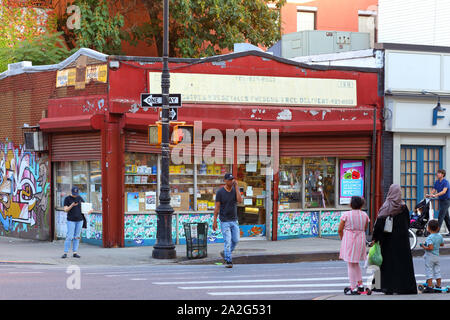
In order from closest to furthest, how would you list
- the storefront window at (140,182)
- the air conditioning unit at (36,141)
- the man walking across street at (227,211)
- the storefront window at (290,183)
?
the man walking across street at (227,211) < the storefront window at (140,182) < the air conditioning unit at (36,141) < the storefront window at (290,183)

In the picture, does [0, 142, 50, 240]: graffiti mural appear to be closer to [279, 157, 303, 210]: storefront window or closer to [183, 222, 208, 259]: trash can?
[183, 222, 208, 259]: trash can

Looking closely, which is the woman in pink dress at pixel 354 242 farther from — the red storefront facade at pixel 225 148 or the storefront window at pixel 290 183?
the storefront window at pixel 290 183

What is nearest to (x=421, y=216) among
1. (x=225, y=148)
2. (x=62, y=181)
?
(x=225, y=148)

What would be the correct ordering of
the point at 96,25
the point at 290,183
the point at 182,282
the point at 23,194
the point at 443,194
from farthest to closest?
the point at 96,25, the point at 23,194, the point at 290,183, the point at 443,194, the point at 182,282

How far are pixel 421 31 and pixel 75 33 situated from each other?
13.2 meters

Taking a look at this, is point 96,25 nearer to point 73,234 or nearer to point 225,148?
point 225,148

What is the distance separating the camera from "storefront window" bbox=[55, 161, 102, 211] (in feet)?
66.1

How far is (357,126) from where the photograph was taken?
2138 centimetres

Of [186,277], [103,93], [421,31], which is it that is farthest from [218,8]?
[186,277]

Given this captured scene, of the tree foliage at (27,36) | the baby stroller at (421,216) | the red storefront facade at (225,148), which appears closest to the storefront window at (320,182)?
the red storefront facade at (225,148)

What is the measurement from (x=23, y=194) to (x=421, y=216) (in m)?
11.7

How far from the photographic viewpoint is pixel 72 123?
65.2ft

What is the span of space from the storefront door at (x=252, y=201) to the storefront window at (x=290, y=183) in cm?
55

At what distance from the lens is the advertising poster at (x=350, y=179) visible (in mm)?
22188
